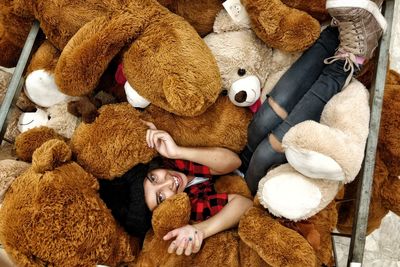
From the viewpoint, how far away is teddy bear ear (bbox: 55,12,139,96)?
0.86 metres

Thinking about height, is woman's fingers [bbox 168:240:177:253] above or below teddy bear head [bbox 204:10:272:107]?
below

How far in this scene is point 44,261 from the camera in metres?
0.83

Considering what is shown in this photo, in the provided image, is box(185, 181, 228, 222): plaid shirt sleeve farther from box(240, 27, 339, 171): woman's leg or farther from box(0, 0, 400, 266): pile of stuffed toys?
box(240, 27, 339, 171): woman's leg

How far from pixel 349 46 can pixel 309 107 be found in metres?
0.14

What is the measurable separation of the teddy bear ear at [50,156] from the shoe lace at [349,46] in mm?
545

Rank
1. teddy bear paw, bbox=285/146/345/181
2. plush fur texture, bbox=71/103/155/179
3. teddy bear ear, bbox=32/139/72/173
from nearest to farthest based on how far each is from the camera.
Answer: teddy bear paw, bbox=285/146/345/181
teddy bear ear, bbox=32/139/72/173
plush fur texture, bbox=71/103/155/179

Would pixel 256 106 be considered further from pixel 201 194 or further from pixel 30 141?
pixel 30 141

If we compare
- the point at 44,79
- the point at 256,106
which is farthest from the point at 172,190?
the point at 44,79

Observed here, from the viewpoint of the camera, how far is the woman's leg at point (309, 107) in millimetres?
910

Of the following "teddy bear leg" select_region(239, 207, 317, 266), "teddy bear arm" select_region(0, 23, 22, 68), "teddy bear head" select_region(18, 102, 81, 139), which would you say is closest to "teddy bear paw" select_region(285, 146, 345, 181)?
"teddy bear leg" select_region(239, 207, 317, 266)

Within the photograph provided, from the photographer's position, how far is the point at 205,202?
105 centimetres

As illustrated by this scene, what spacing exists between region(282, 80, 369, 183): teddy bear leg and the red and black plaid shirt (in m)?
0.28

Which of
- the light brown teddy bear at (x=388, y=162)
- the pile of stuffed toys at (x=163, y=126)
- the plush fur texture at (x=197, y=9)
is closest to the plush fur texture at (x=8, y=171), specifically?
the pile of stuffed toys at (x=163, y=126)

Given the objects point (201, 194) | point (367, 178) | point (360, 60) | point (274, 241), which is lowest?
point (201, 194)
